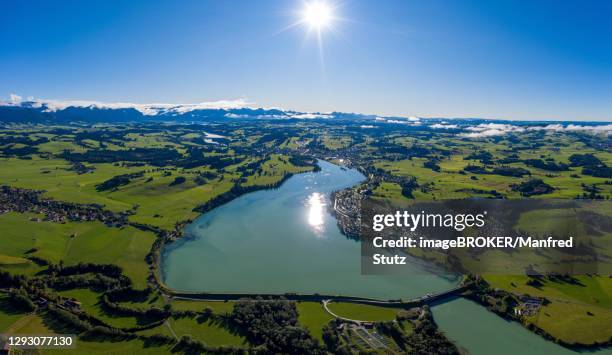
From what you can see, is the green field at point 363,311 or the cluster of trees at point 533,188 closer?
the green field at point 363,311

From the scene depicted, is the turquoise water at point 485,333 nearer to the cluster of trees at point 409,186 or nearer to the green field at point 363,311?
the green field at point 363,311

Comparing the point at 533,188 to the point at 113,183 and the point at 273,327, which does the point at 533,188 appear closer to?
the point at 273,327

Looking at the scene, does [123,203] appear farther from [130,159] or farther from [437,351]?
[437,351]

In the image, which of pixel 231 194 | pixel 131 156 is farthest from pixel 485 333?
pixel 131 156

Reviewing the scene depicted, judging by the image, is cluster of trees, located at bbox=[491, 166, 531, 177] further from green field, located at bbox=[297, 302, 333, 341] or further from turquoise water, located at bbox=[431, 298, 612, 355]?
green field, located at bbox=[297, 302, 333, 341]

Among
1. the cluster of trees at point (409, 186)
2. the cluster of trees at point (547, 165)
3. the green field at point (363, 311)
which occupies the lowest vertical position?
the green field at point (363, 311)

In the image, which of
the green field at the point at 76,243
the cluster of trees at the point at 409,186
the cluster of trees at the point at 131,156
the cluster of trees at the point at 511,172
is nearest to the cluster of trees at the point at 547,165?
the cluster of trees at the point at 511,172
